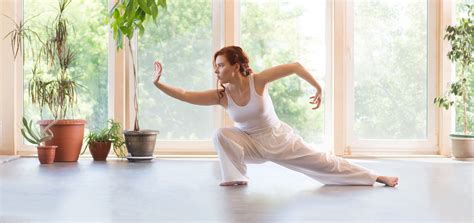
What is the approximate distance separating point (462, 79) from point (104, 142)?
335 cm

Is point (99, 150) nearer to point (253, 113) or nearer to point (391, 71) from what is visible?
point (253, 113)

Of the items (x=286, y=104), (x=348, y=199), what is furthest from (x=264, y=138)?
(x=286, y=104)

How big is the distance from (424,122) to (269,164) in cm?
191

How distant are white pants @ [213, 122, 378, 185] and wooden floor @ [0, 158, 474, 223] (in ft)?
0.29

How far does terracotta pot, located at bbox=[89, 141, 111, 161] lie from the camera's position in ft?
18.6

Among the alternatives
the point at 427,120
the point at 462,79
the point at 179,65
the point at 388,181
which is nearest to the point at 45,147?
the point at 179,65

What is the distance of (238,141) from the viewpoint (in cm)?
377

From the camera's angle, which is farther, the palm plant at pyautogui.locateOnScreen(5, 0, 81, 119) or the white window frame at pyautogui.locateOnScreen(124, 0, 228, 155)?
the white window frame at pyautogui.locateOnScreen(124, 0, 228, 155)

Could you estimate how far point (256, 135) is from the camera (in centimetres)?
383

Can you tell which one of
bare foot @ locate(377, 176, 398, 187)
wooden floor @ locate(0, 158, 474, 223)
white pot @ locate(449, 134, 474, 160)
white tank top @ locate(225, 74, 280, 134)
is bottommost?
wooden floor @ locate(0, 158, 474, 223)

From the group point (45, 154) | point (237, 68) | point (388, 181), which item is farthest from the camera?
point (45, 154)

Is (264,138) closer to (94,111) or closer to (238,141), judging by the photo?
(238,141)

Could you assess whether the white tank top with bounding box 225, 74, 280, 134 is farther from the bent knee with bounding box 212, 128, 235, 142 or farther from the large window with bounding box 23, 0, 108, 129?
the large window with bounding box 23, 0, 108, 129

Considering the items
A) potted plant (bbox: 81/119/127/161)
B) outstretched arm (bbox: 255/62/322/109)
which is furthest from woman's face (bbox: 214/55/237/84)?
potted plant (bbox: 81/119/127/161)
